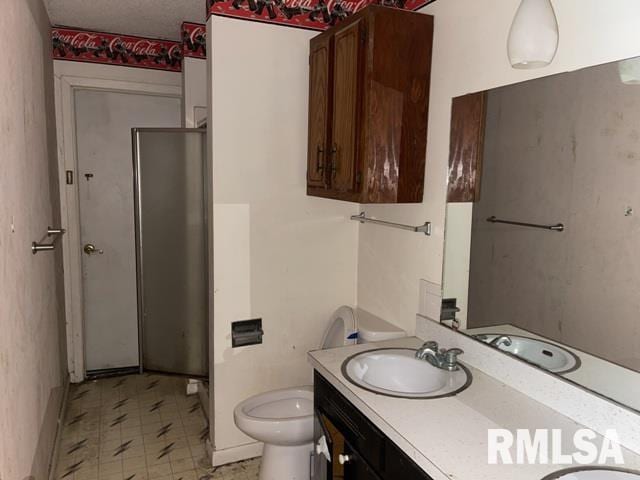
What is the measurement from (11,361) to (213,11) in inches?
66.3

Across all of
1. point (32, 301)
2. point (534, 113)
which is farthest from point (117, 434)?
point (534, 113)

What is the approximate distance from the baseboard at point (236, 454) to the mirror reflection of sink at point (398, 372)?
1.10 meters

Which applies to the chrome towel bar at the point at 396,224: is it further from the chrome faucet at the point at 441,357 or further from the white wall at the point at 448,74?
the chrome faucet at the point at 441,357

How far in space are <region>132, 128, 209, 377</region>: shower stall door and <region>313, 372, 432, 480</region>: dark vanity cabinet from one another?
1360 mm

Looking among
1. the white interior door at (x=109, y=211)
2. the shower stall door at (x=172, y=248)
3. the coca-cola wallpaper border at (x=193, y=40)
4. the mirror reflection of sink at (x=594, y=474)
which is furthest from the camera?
the white interior door at (x=109, y=211)

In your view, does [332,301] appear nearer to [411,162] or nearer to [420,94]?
[411,162]

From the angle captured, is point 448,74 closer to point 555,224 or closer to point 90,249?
point 555,224

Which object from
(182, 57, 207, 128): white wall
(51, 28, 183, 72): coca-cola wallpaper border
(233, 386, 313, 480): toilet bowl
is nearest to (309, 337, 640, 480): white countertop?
(233, 386, 313, 480): toilet bowl

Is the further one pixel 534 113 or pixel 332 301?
pixel 332 301

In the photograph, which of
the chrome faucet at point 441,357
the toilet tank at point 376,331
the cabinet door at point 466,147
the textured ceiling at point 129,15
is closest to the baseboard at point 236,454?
the toilet tank at point 376,331

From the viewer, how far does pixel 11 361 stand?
1.40 metres

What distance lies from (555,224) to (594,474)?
71 cm

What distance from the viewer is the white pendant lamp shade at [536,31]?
1.21 m

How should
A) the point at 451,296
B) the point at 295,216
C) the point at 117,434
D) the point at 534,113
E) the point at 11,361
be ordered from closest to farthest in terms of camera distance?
the point at 11,361
the point at 534,113
the point at 451,296
the point at 295,216
the point at 117,434
